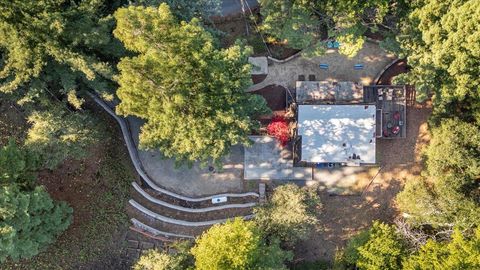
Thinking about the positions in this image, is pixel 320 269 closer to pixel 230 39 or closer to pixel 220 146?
pixel 220 146

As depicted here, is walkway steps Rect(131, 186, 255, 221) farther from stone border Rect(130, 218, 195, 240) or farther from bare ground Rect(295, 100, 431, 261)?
bare ground Rect(295, 100, 431, 261)

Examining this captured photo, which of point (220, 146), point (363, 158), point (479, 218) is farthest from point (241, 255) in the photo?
point (479, 218)

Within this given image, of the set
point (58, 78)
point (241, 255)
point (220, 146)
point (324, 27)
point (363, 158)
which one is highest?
point (324, 27)

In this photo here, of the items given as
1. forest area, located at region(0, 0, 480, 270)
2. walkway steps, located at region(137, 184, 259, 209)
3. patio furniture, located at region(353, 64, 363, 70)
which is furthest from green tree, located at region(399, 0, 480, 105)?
walkway steps, located at region(137, 184, 259, 209)

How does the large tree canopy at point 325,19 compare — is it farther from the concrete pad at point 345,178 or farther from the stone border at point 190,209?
the stone border at point 190,209

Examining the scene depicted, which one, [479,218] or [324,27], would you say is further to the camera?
[324,27]

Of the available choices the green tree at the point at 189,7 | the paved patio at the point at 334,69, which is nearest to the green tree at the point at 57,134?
the green tree at the point at 189,7
